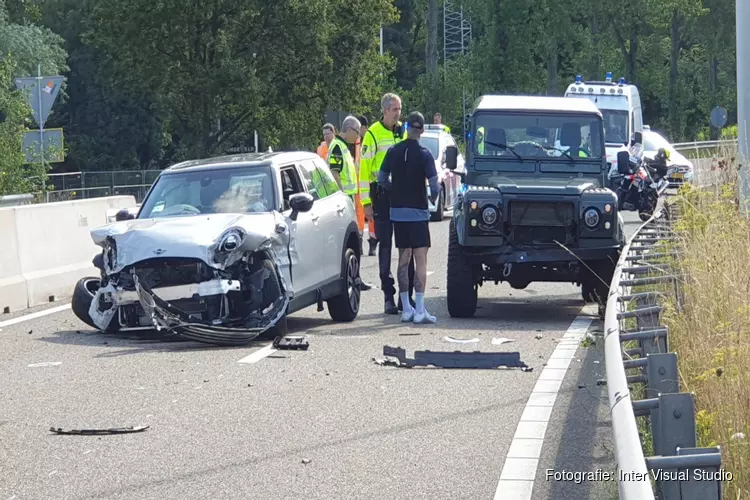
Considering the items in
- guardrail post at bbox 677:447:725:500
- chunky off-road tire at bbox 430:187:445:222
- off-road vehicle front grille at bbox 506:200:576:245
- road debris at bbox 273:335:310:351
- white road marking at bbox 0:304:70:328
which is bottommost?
road debris at bbox 273:335:310:351

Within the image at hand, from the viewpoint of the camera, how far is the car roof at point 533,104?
14.4 metres

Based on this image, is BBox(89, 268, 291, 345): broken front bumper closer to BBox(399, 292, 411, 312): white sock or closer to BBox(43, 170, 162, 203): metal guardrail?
BBox(399, 292, 411, 312): white sock

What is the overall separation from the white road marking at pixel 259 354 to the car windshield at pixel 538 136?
13.4 ft

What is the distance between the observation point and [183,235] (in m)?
11.3

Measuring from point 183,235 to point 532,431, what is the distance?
175 inches

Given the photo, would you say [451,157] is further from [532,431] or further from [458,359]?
[532,431]

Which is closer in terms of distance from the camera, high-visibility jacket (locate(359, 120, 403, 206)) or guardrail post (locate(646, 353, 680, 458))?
guardrail post (locate(646, 353, 680, 458))

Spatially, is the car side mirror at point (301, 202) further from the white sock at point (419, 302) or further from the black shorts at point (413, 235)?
the white sock at point (419, 302)

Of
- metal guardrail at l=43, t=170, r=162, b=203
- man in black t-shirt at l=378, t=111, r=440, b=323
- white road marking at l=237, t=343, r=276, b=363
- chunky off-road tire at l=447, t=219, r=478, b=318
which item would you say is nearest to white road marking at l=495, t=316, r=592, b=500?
chunky off-road tire at l=447, t=219, r=478, b=318

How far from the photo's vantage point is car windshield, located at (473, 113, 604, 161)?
47.4 feet

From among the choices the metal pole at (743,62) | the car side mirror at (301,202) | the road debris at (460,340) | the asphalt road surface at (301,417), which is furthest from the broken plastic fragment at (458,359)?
the metal pole at (743,62)

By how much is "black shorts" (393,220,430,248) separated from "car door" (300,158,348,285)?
0.61m

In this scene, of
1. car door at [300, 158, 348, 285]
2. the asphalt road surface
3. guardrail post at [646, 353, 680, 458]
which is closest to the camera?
guardrail post at [646, 353, 680, 458]

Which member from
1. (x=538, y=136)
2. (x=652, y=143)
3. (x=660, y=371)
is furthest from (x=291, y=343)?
(x=652, y=143)
